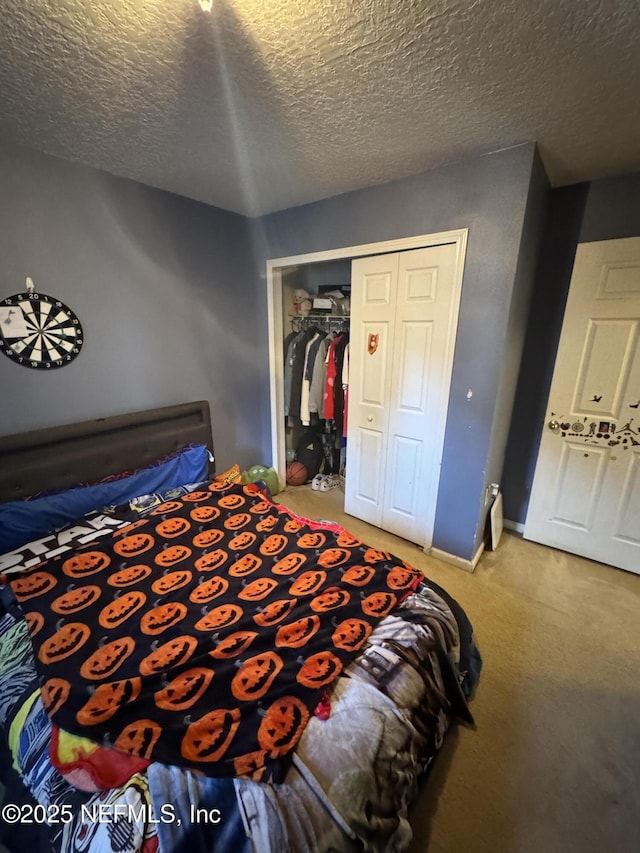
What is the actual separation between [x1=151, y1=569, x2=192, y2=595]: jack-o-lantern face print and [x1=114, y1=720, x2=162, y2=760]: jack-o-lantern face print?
525 mm

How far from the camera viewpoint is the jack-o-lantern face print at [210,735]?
34.1 inches

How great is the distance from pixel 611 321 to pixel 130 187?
3.02m

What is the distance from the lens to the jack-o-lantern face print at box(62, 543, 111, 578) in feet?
4.86

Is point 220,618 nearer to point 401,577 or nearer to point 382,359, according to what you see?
point 401,577

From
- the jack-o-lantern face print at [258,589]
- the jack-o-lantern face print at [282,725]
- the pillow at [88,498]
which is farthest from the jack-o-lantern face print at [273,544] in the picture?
the pillow at [88,498]

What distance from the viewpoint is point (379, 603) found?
4.33 feet

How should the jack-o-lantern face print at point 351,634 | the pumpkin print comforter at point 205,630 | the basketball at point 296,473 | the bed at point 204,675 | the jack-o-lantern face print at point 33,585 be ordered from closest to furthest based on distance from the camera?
the bed at point 204,675, the pumpkin print comforter at point 205,630, the jack-o-lantern face print at point 351,634, the jack-o-lantern face print at point 33,585, the basketball at point 296,473

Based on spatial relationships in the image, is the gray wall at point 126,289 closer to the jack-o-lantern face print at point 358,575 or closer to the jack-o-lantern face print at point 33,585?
the jack-o-lantern face print at point 33,585

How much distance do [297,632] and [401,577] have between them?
0.50 metres

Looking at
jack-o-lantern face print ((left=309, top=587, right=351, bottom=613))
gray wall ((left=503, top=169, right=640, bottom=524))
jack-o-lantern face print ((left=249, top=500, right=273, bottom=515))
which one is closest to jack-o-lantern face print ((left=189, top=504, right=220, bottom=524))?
jack-o-lantern face print ((left=249, top=500, right=273, bottom=515))

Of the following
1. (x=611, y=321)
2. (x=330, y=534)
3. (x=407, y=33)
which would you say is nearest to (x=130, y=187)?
(x=407, y=33)

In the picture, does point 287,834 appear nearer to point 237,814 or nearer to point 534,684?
point 237,814

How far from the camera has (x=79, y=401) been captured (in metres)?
2.01

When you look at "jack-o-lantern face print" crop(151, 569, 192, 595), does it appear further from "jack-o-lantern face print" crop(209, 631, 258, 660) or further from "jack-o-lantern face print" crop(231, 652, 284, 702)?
"jack-o-lantern face print" crop(231, 652, 284, 702)
